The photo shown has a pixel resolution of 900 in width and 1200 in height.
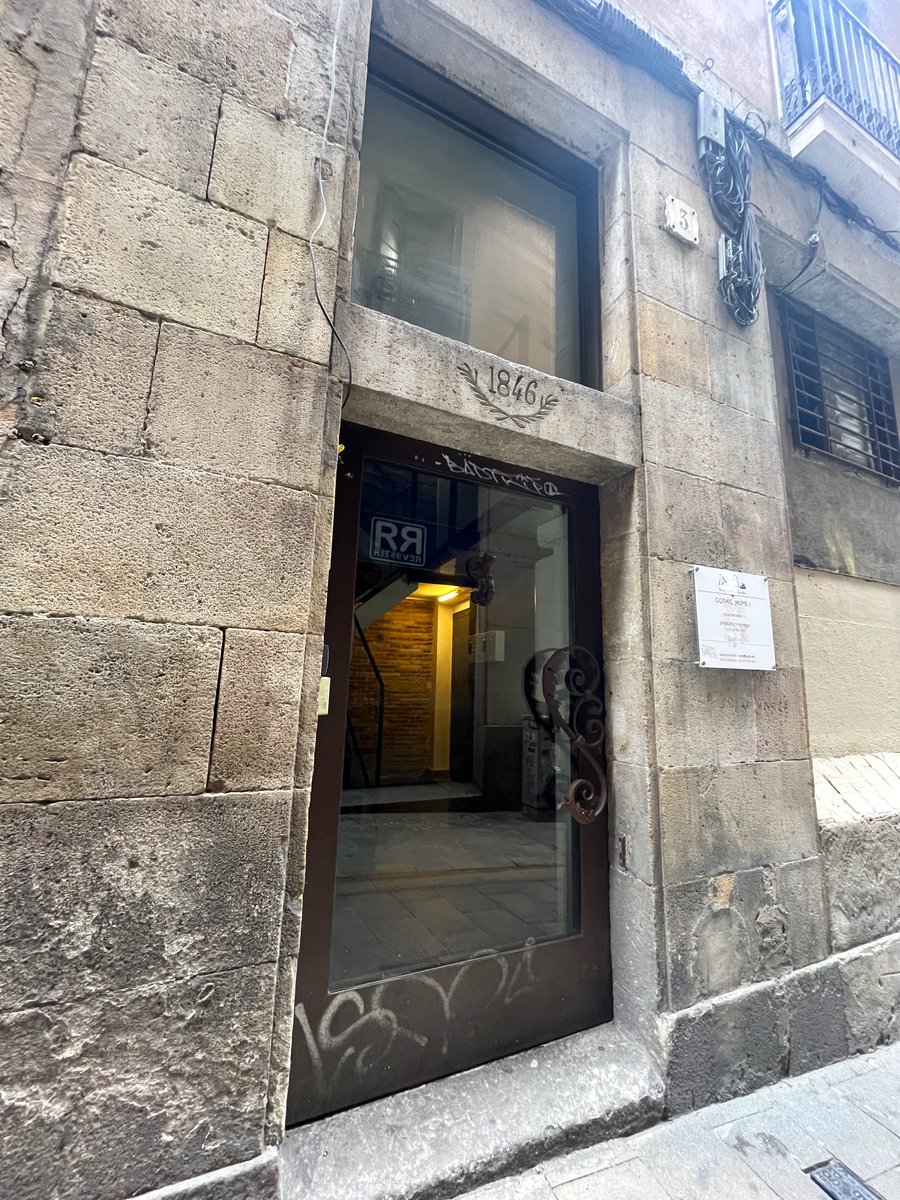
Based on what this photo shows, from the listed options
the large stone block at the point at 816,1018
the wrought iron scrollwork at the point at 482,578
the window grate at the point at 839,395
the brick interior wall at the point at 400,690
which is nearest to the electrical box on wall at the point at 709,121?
the window grate at the point at 839,395

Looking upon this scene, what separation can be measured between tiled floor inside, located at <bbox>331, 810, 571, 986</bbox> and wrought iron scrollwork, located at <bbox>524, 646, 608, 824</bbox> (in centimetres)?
21

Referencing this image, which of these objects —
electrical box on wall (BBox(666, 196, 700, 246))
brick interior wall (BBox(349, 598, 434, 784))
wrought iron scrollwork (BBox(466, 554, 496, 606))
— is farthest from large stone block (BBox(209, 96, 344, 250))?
electrical box on wall (BBox(666, 196, 700, 246))

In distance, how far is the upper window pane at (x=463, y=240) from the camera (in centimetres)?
279

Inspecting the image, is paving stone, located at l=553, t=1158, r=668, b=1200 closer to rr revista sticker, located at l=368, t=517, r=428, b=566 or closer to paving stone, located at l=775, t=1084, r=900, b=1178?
paving stone, located at l=775, t=1084, r=900, b=1178

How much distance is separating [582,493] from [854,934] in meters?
2.79

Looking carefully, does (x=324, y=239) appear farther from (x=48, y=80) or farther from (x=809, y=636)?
(x=809, y=636)

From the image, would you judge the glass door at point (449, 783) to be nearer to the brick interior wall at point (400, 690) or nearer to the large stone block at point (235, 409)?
the brick interior wall at point (400, 690)

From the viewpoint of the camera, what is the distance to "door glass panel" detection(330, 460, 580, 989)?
2.30m

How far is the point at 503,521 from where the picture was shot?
9.34 feet

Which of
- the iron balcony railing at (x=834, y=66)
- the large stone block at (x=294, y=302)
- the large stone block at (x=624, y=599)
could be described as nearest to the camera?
the large stone block at (x=294, y=302)

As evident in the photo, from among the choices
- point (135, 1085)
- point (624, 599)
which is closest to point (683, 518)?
A: point (624, 599)

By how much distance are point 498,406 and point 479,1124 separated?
2.85 metres

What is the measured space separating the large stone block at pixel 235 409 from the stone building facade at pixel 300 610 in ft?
0.04

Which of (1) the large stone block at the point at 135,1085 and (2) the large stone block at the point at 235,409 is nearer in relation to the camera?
(1) the large stone block at the point at 135,1085
